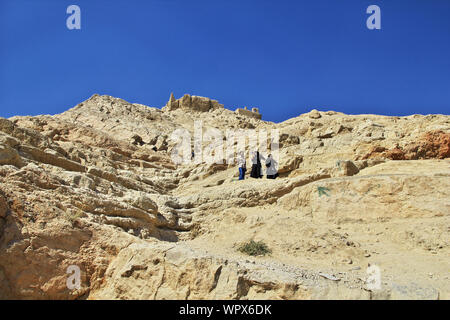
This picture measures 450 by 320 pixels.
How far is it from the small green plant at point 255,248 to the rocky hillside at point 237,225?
0.52ft

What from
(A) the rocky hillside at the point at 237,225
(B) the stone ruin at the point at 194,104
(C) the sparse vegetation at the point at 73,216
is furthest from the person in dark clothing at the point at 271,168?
(B) the stone ruin at the point at 194,104

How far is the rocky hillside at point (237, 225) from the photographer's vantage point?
6.62m

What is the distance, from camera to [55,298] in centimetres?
677

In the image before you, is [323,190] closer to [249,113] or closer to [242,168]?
[242,168]

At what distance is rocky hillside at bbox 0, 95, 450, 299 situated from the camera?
6.62 metres

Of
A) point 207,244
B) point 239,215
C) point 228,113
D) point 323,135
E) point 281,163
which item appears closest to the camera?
point 207,244

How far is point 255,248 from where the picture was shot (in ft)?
29.2

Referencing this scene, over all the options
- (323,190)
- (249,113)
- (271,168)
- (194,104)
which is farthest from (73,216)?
(249,113)

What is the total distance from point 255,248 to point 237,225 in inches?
79.4

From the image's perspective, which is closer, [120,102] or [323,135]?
[323,135]

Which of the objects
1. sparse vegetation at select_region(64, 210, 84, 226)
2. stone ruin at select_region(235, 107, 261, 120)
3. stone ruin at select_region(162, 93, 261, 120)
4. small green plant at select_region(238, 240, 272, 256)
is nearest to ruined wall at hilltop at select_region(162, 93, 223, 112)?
stone ruin at select_region(162, 93, 261, 120)
